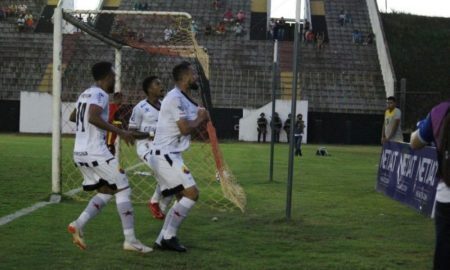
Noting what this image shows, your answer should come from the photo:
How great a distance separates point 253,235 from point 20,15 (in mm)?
43755

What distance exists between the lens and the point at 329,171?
66.6 feet

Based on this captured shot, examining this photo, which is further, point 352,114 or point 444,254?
point 352,114

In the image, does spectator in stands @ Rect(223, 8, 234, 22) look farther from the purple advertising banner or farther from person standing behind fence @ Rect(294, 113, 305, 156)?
the purple advertising banner

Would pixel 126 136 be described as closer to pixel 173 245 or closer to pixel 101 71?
pixel 101 71

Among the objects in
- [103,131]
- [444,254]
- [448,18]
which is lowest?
[444,254]

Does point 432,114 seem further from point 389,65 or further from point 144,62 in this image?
point 389,65

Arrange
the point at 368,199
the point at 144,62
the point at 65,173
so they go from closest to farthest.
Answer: the point at 368,199, the point at 65,173, the point at 144,62

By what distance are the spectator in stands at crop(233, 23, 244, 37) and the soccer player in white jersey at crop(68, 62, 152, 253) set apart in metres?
40.3

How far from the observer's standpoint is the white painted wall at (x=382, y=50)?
41469mm

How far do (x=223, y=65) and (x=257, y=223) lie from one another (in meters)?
35.5

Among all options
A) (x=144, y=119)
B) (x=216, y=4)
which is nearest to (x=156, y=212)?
(x=144, y=119)

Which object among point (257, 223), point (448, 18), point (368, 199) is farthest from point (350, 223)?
point (448, 18)

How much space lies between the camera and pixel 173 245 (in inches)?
302

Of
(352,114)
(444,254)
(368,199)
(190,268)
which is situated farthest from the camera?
(352,114)
